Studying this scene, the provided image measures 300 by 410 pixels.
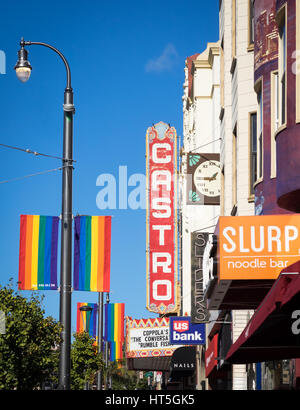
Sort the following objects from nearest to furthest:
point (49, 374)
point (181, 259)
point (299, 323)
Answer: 1. point (299, 323)
2. point (49, 374)
3. point (181, 259)

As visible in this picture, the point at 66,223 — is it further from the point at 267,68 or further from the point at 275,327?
the point at 267,68

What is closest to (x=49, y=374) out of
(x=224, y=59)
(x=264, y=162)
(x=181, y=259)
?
(x=264, y=162)

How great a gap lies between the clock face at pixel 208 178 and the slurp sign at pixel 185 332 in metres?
7.64

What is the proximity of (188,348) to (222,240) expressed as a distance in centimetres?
3591

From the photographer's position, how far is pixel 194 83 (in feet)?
164

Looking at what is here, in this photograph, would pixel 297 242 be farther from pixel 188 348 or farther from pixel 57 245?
pixel 188 348

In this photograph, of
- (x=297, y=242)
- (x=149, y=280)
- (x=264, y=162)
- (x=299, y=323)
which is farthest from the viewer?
(x=149, y=280)

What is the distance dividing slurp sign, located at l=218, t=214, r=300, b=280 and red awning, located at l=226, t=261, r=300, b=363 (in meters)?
1.65

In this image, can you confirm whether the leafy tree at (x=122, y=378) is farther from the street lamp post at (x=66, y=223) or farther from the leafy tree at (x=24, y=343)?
the street lamp post at (x=66, y=223)

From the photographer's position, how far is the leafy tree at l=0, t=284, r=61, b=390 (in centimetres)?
1742

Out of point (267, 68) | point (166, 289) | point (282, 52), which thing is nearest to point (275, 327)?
point (282, 52)

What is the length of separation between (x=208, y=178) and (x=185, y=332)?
28.9 feet

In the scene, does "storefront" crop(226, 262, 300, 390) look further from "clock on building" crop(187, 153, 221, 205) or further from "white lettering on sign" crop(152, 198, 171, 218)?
"white lettering on sign" crop(152, 198, 171, 218)

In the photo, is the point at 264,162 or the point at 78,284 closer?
the point at 78,284
